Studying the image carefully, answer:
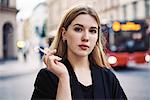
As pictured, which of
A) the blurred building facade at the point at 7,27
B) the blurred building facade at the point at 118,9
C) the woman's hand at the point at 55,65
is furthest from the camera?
the blurred building facade at the point at 118,9

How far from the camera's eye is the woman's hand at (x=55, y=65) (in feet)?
1.22

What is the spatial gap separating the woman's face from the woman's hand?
29 millimetres

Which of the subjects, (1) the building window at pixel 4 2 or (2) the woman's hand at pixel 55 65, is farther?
(1) the building window at pixel 4 2

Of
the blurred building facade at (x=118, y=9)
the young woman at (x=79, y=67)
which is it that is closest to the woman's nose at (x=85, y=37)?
the young woman at (x=79, y=67)

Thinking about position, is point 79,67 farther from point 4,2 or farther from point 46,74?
point 4,2

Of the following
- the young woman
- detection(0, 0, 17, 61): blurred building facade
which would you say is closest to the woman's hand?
the young woman

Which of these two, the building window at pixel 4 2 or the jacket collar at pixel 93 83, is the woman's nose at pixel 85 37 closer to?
the jacket collar at pixel 93 83

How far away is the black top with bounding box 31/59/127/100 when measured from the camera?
1.30 feet

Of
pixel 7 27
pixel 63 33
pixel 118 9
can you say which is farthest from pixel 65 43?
pixel 118 9

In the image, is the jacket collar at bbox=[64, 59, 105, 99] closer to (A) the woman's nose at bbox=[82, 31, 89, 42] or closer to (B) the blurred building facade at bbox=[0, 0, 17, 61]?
(A) the woman's nose at bbox=[82, 31, 89, 42]

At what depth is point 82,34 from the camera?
1.32 feet

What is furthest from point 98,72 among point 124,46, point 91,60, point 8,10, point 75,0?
point 124,46

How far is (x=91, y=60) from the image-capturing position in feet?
1.41

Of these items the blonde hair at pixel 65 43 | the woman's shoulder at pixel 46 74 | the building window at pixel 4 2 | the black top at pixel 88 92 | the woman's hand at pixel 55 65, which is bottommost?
the black top at pixel 88 92
